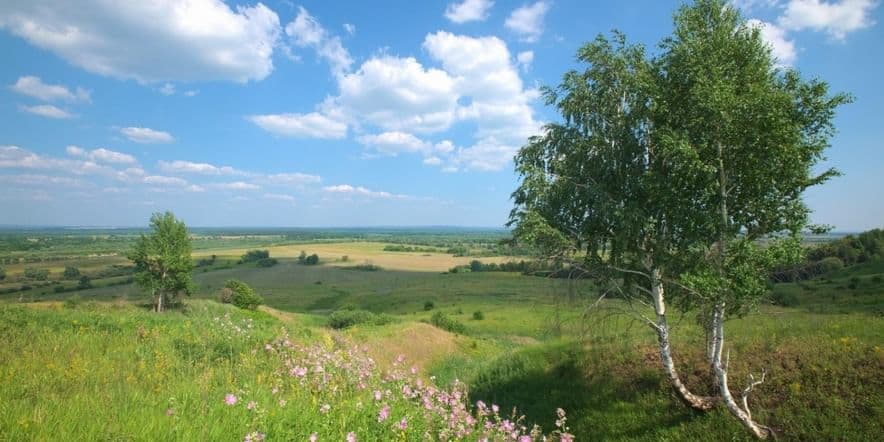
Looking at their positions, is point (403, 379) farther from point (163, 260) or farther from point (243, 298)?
point (163, 260)

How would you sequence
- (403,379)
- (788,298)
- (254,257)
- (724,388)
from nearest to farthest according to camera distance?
(403,379)
(724,388)
(788,298)
(254,257)

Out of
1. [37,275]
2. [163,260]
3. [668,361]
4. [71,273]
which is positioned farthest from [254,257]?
A: [668,361]

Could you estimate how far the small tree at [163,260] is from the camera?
205ft

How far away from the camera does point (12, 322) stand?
1243 centimetres

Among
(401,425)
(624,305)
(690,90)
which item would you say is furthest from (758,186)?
(401,425)

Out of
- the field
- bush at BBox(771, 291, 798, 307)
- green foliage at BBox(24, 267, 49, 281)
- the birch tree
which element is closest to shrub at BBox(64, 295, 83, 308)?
the field

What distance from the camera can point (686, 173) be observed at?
11195 millimetres

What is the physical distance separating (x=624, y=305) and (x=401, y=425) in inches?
447

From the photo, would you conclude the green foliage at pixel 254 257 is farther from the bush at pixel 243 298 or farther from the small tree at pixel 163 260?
the bush at pixel 243 298

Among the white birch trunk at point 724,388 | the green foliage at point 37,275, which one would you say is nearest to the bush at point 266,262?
the green foliage at point 37,275

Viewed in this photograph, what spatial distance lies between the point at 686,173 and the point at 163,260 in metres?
69.8

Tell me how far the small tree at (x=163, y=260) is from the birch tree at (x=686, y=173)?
65645 mm

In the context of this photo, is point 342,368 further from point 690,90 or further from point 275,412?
point 690,90

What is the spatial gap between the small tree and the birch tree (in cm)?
6565
